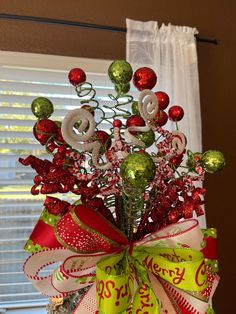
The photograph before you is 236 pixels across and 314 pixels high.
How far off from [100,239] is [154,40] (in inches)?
43.3

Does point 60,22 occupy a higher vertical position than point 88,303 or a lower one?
higher

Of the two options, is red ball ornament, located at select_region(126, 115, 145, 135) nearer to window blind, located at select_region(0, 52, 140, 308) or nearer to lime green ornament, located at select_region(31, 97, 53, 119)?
Result: lime green ornament, located at select_region(31, 97, 53, 119)

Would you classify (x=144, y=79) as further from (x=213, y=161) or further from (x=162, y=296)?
(x=162, y=296)

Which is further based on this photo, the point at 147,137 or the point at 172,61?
the point at 172,61

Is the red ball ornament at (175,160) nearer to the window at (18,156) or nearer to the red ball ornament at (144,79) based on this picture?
the red ball ornament at (144,79)

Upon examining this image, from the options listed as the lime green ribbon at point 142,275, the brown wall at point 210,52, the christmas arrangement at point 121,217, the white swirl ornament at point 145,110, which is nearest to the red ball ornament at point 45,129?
the christmas arrangement at point 121,217

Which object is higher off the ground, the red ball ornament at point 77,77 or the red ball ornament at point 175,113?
the red ball ornament at point 77,77

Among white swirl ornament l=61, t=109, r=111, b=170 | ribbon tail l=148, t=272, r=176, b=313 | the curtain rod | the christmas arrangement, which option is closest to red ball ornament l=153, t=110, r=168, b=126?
the christmas arrangement

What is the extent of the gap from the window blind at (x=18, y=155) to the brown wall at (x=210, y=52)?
0.10 meters

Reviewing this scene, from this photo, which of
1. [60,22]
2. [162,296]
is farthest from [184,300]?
[60,22]

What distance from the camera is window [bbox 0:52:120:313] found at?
58.7 inches

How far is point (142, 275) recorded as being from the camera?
0.61 metres

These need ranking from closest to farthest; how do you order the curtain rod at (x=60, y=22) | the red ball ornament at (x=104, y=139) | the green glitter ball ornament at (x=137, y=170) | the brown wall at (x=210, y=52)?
the green glitter ball ornament at (x=137, y=170)
the red ball ornament at (x=104, y=139)
the curtain rod at (x=60, y=22)
the brown wall at (x=210, y=52)

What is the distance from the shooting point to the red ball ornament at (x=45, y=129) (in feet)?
1.88
